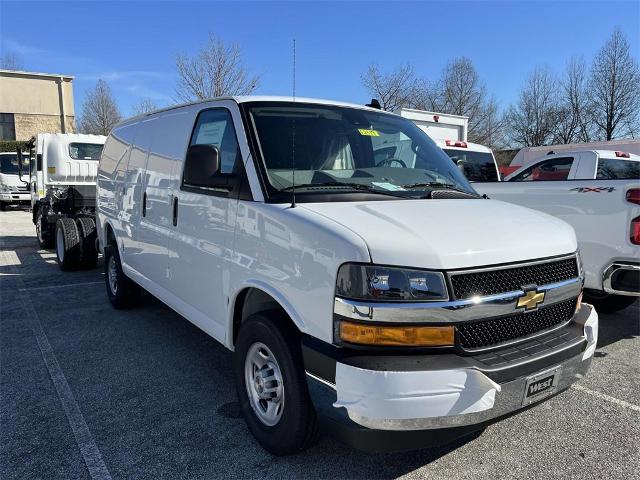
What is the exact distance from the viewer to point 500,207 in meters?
3.15

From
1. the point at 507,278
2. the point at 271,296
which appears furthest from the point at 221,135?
the point at 507,278

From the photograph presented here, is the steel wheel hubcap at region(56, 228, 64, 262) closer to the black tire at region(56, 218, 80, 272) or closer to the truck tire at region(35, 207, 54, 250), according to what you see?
the black tire at region(56, 218, 80, 272)

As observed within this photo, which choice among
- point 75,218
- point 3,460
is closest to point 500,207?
point 3,460

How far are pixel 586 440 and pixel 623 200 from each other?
2.51 metres

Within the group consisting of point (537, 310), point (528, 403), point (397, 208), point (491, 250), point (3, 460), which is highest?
point (397, 208)

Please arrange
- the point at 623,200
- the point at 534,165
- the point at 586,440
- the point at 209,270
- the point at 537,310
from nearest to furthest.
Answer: the point at 537,310 < the point at 586,440 < the point at 209,270 < the point at 623,200 < the point at 534,165

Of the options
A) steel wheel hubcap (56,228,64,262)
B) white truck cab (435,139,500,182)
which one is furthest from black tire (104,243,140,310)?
white truck cab (435,139,500,182)

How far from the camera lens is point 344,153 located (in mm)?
3490

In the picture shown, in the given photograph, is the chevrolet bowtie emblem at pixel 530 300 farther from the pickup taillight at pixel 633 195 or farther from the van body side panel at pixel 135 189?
the van body side panel at pixel 135 189

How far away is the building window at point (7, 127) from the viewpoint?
38.8 metres

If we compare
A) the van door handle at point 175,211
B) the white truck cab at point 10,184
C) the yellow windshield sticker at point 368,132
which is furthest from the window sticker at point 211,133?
the white truck cab at point 10,184

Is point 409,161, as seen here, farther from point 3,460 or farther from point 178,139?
point 3,460

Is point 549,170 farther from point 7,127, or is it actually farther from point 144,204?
point 7,127

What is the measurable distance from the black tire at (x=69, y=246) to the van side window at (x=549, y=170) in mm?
7364
